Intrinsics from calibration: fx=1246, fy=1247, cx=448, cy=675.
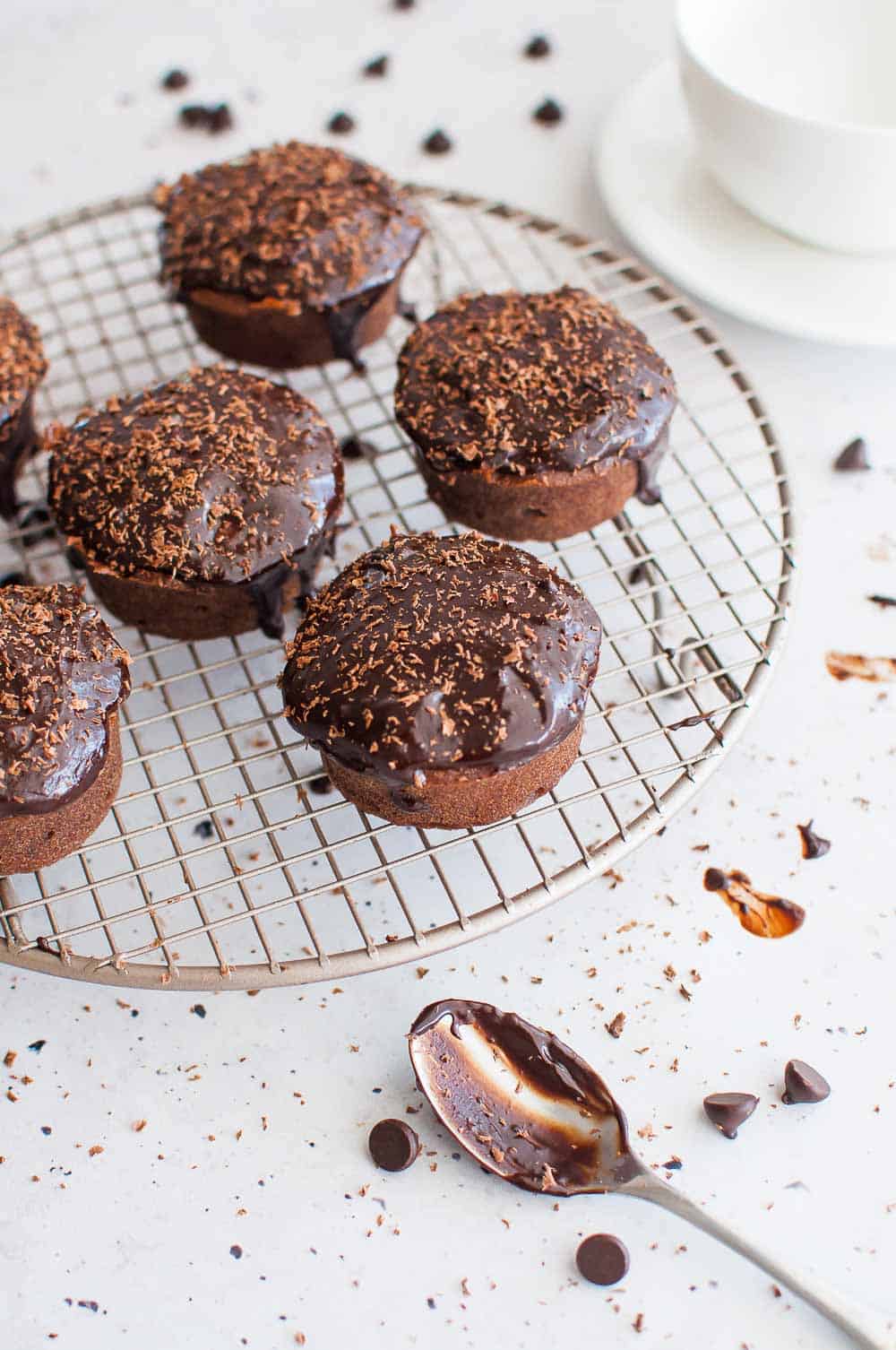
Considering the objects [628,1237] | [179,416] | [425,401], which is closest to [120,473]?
[179,416]

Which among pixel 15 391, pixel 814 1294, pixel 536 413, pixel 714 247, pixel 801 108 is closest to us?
pixel 814 1294

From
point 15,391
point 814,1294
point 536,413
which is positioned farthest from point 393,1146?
point 15,391

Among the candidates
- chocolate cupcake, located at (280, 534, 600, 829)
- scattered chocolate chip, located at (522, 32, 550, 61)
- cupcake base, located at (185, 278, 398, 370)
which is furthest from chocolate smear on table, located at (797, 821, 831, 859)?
scattered chocolate chip, located at (522, 32, 550, 61)

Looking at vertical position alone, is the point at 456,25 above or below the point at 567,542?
above

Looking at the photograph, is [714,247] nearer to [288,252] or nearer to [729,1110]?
[288,252]

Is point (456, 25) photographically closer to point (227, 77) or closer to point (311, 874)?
point (227, 77)

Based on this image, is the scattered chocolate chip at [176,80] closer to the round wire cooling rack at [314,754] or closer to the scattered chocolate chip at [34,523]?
the round wire cooling rack at [314,754]

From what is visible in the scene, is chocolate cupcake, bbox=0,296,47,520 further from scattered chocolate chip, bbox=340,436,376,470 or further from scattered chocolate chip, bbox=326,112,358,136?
scattered chocolate chip, bbox=326,112,358,136
